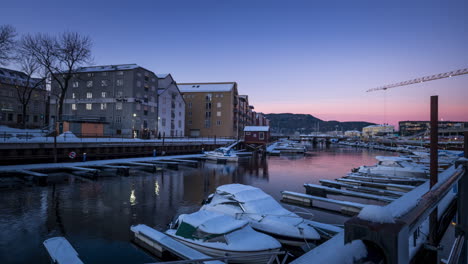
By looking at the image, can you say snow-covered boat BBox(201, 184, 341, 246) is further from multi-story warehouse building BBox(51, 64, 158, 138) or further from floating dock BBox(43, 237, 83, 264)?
multi-story warehouse building BBox(51, 64, 158, 138)

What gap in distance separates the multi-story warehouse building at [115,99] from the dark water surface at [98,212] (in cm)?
3609


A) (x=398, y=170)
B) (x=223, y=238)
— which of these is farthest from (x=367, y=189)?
(x=223, y=238)

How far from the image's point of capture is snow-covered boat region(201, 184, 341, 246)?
1141 cm

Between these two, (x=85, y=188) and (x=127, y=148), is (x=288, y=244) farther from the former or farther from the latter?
(x=127, y=148)

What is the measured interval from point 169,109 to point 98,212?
61.1 meters

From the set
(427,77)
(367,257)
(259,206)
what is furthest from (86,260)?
(427,77)

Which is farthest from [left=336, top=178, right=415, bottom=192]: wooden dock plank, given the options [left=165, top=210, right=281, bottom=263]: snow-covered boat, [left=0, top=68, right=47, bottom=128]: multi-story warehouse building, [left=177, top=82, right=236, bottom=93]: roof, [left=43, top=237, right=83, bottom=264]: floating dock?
[left=0, top=68, right=47, bottom=128]: multi-story warehouse building

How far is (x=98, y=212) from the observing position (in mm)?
17172

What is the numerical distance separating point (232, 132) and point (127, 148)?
4860 cm

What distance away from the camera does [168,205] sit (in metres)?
19.4

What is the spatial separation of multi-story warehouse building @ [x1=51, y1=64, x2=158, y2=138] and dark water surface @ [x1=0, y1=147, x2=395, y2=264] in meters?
36.1

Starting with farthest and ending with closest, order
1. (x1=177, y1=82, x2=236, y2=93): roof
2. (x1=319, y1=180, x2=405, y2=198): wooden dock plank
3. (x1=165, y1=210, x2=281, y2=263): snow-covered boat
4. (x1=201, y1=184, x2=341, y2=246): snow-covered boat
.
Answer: (x1=177, y1=82, x2=236, y2=93): roof → (x1=319, y1=180, x2=405, y2=198): wooden dock plank → (x1=201, y1=184, x2=341, y2=246): snow-covered boat → (x1=165, y1=210, x2=281, y2=263): snow-covered boat

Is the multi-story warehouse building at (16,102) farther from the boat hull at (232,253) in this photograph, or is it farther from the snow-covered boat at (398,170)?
the snow-covered boat at (398,170)

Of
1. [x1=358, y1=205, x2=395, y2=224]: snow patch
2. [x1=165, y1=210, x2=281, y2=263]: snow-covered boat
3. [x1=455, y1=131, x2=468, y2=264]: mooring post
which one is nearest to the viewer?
[x1=358, y1=205, x2=395, y2=224]: snow patch
